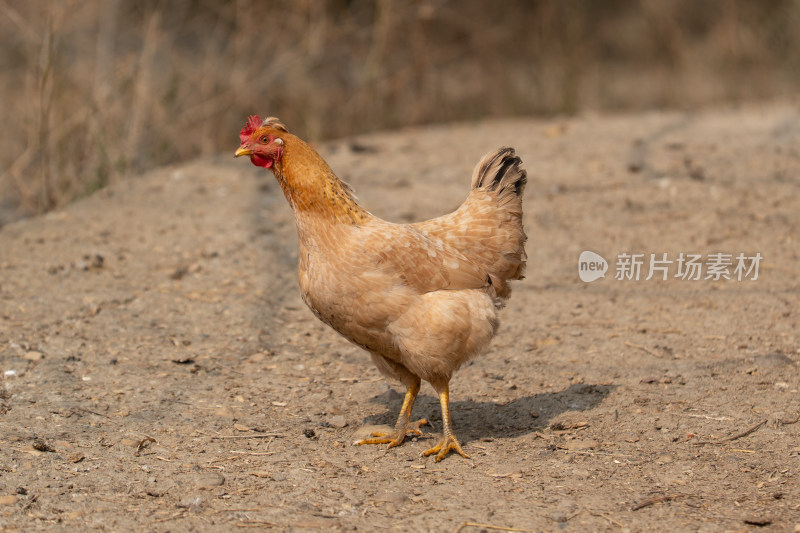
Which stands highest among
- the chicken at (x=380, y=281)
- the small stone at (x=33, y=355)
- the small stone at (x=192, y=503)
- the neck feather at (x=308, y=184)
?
the neck feather at (x=308, y=184)

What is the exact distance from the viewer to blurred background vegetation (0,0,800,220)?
7191mm

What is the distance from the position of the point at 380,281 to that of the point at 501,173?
1030mm

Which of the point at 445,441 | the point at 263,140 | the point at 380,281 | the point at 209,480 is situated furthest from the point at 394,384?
the point at 263,140

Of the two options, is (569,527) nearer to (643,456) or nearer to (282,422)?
(643,456)

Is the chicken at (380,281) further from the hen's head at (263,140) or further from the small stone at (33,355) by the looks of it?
the small stone at (33,355)

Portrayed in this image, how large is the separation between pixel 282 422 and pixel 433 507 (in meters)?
1.06

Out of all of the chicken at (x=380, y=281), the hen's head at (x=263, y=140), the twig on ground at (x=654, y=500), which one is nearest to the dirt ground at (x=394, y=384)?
the twig on ground at (x=654, y=500)

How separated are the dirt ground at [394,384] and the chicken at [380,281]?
0.44 metres

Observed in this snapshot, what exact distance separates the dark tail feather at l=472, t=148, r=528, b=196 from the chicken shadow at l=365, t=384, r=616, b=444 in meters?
1.01

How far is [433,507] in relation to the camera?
3086 millimetres

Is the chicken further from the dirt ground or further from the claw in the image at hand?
the dirt ground

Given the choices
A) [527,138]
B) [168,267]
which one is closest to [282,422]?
[168,267]

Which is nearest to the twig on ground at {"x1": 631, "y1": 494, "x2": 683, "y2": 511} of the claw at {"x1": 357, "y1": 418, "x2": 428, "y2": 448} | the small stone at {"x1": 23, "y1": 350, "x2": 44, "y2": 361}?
the claw at {"x1": 357, "y1": 418, "x2": 428, "y2": 448}

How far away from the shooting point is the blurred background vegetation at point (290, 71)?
719 centimetres
